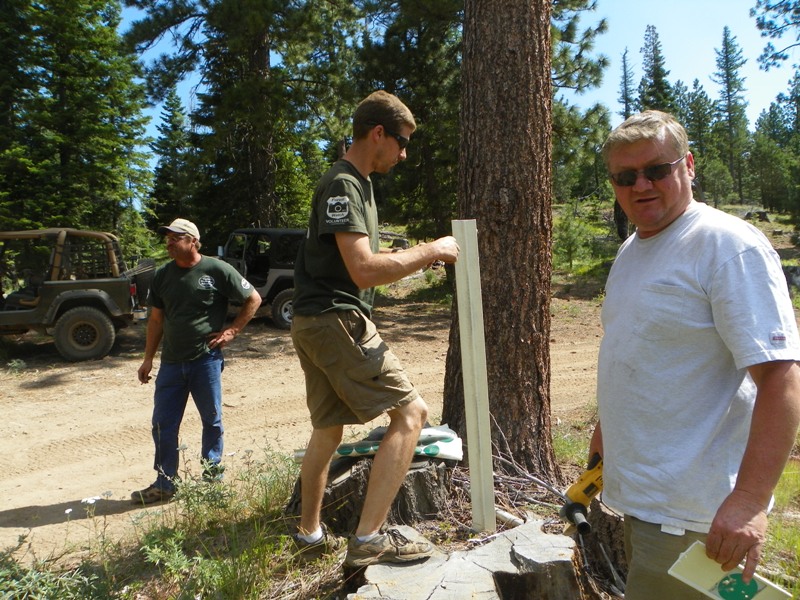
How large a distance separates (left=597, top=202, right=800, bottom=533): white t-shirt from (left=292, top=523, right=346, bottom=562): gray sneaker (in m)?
1.70

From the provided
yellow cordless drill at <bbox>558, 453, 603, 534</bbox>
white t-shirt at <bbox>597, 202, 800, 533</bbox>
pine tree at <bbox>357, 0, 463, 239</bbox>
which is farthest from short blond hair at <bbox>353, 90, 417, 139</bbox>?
pine tree at <bbox>357, 0, 463, 239</bbox>

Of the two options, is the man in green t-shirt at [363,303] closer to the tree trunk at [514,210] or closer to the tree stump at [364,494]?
the tree stump at [364,494]

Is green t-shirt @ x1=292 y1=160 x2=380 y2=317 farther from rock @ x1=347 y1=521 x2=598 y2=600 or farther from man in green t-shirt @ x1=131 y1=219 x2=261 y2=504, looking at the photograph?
man in green t-shirt @ x1=131 y1=219 x2=261 y2=504

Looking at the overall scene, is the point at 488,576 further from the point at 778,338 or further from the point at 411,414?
the point at 778,338

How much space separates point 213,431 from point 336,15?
10.3 m

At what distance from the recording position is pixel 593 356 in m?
10.4

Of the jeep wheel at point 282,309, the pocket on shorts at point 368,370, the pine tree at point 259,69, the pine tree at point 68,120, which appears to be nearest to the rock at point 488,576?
the pocket on shorts at point 368,370

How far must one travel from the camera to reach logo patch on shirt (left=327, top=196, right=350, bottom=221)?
271cm

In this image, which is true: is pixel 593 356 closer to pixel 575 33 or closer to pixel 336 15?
pixel 575 33

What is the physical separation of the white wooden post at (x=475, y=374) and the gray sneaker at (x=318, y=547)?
0.71 meters

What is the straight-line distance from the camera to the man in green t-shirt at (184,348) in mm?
4926

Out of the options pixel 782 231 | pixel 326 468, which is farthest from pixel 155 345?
pixel 782 231

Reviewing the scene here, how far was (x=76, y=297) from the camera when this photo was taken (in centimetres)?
957

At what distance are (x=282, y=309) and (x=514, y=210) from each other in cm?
864
